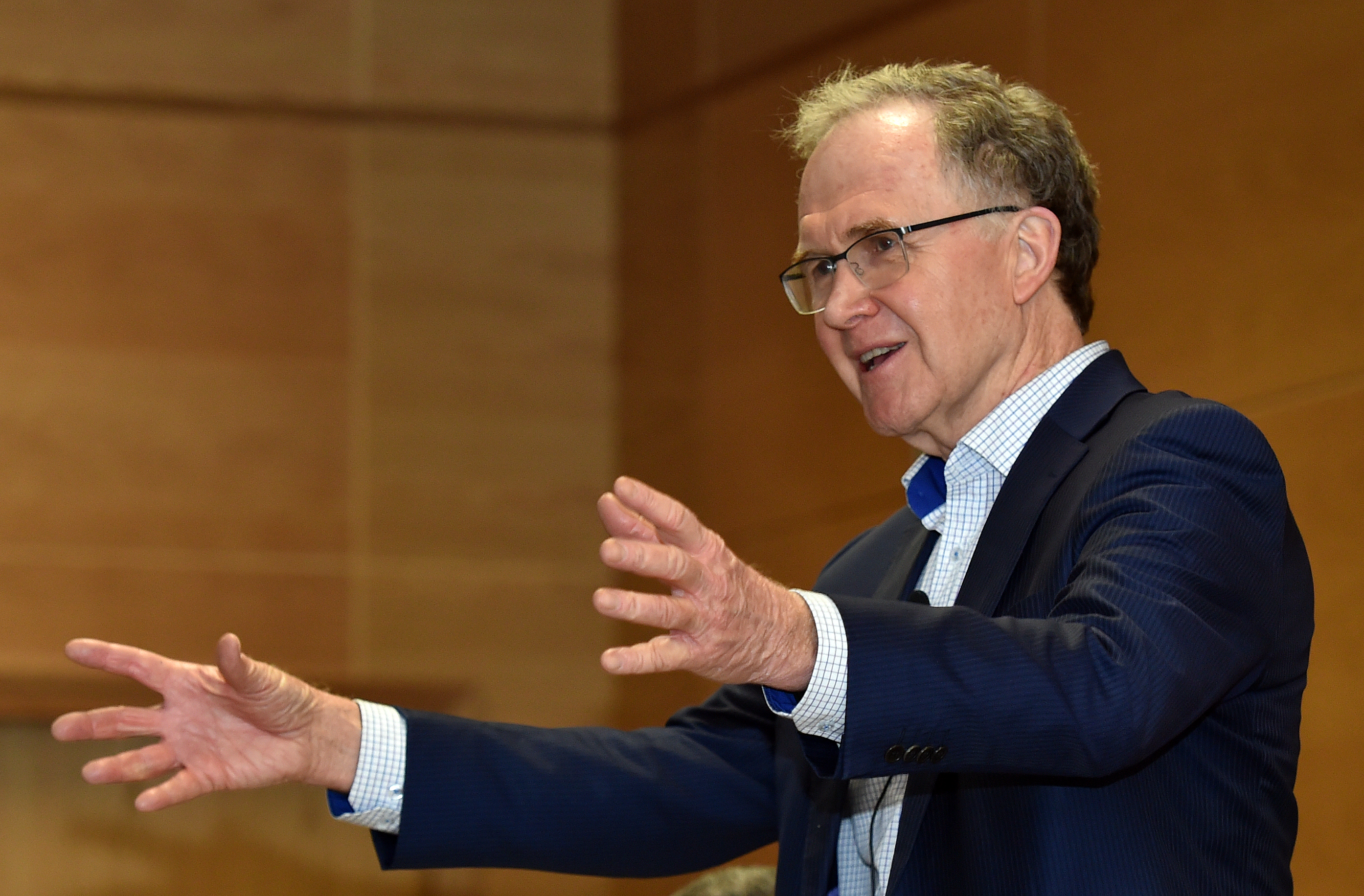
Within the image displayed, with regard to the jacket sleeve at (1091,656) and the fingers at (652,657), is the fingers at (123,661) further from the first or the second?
the jacket sleeve at (1091,656)

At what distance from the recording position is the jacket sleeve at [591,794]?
1820 mm

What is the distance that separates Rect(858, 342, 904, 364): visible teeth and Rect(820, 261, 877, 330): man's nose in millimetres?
45

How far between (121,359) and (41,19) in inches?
42.4

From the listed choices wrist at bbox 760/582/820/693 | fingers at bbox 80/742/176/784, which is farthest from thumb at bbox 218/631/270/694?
wrist at bbox 760/582/820/693

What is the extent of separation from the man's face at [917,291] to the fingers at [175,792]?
0.96 m

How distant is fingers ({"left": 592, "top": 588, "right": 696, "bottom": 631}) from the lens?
1.22 metres

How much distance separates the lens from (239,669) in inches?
61.3

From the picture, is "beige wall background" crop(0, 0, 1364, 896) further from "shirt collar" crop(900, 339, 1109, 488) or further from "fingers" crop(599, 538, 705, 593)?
"fingers" crop(599, 538, 705, 593)

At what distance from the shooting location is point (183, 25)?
4750 millimetres

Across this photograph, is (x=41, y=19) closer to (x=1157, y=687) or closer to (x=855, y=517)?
(x=855, y=517)

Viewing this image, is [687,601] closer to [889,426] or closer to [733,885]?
[889,426]

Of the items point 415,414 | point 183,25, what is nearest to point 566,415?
point 415,414

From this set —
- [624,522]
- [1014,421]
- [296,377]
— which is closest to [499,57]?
[296,377]

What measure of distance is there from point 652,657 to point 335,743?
616 millimetres
